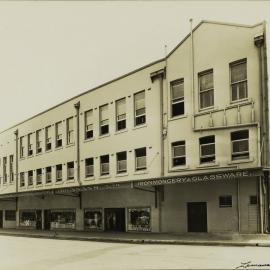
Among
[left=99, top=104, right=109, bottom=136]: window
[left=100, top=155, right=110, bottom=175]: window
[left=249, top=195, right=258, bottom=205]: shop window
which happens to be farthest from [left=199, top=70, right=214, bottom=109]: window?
[left=100, top=155, right=110, bottom=175]: window

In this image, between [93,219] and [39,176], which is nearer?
[93,219]

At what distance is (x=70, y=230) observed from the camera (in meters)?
34.0

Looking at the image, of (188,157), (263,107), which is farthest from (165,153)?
(263,107)

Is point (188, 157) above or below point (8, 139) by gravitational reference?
below

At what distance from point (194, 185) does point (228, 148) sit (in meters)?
3.07

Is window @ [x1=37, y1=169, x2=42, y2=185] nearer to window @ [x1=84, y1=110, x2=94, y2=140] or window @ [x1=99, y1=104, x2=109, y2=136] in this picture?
window @ [x1=84, y1=110, x2=94, y2=140]

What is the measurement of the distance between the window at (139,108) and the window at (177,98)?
2.56 m

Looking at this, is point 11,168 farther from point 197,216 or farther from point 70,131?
point 197,216

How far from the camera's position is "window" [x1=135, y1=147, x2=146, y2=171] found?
2770 cm

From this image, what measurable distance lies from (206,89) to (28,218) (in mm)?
23195

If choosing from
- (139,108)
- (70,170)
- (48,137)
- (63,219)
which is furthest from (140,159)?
Result: (48,137)

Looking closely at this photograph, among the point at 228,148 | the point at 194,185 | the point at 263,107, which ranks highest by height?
the point at 263,107

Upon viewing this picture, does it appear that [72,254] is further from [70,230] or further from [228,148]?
[70,230]

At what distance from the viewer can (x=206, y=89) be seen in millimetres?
24203
